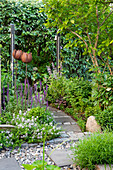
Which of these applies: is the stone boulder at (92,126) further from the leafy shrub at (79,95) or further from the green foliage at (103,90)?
the leafy shrub at (79,95)

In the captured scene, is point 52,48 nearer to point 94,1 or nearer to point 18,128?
point 94,1

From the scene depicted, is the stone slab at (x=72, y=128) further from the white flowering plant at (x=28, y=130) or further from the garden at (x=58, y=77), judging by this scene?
the white flowering plant at (x=28, y=130)

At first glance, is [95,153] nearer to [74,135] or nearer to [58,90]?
[74,135]

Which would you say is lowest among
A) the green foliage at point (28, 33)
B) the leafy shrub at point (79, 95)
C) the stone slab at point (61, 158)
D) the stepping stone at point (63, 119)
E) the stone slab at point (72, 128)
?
the stone slab at point (61, 158)

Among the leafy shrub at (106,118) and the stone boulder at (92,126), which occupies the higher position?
the leafy shrub at (106,118)

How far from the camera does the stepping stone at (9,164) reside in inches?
92.0

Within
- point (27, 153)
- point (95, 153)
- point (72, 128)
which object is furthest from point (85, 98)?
point (95, 153)

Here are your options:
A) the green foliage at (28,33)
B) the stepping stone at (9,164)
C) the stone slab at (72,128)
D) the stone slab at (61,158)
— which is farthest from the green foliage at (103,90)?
the green foliage at (28,33)

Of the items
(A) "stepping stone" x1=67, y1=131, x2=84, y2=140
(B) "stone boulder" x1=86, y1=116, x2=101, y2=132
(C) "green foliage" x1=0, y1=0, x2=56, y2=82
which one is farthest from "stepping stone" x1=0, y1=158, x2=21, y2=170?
(C) "green foliage" x1=0, y1=0, x2=56, y2=82

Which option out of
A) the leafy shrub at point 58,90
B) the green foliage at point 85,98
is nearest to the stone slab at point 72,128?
the green foliage at point 85,98

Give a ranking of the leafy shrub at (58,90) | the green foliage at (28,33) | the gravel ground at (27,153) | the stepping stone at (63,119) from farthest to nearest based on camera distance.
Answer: the green foliage at (28,33)
the leafy shrub at (58,90)
the stepping stone at (63,119)
the gravel ground at (27,153)

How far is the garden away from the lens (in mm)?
2863

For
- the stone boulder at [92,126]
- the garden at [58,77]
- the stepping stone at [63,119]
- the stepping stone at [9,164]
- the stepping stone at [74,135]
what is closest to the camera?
the stepping stone at [9,164]

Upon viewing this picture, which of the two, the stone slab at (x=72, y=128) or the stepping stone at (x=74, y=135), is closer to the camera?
the stepping stone at (x=74, y=135)
